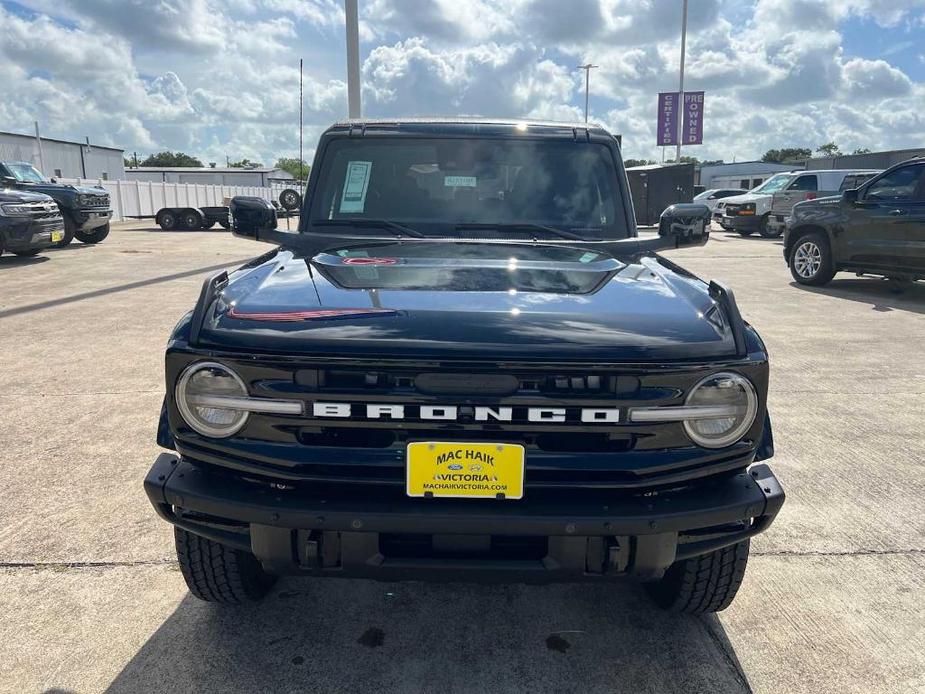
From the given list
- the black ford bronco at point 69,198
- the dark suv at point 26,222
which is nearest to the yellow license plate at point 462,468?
the dark suv at point 26,222

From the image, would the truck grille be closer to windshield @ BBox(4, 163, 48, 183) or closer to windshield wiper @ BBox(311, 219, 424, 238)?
windshield wiper @ BBox(311, 219, 424, 238)

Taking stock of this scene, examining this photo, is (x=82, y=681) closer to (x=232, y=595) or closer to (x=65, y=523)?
(x=232, y=595)

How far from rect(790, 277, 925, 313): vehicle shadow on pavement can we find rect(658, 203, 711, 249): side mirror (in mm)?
6347

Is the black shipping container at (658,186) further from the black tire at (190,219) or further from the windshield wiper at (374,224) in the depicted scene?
the windshield wiper at (374,224)

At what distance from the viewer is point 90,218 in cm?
1483

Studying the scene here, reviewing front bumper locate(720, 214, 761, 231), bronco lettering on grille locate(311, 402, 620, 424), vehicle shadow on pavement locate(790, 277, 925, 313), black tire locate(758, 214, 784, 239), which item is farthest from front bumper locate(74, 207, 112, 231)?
black tire locate(758, 214, 784, 239)

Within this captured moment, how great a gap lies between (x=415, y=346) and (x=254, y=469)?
1.85 ft

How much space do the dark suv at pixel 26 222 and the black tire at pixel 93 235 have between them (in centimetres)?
348

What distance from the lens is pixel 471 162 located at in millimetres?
3293

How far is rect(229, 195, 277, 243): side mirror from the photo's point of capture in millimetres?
3340

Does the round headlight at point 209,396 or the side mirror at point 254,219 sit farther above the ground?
the side mirror at point 254,219

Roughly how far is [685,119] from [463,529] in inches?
1580

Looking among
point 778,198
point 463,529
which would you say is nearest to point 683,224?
point 463,529

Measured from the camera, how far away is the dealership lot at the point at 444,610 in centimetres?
224
